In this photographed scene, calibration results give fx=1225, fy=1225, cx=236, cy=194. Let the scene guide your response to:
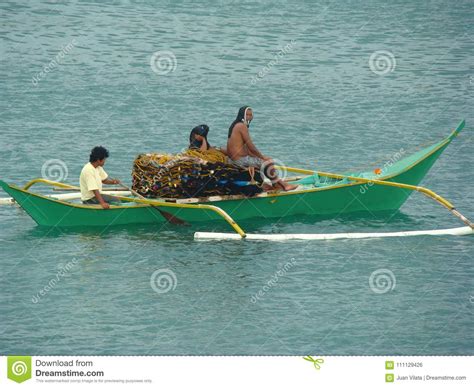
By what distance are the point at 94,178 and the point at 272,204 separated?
2.92 m

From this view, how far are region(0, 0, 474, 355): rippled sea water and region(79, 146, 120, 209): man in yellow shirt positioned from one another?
0.58 meters

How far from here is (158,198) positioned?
19.2 metres

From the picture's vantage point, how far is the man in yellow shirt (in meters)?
18.5

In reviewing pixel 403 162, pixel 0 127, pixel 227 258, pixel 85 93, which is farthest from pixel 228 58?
pixel 227 258

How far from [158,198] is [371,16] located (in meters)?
18.8

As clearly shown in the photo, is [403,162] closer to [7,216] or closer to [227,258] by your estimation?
[227,258]

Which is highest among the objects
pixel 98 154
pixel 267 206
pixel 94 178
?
pixel 98 154

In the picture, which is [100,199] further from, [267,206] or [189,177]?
[267,206]

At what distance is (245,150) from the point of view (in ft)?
64.3

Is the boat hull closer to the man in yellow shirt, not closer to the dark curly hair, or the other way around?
the man in yellow shirt

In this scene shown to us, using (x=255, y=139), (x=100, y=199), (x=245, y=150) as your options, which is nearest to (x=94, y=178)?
(x=100, y=199)

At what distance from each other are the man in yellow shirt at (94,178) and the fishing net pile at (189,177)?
587 millimetres

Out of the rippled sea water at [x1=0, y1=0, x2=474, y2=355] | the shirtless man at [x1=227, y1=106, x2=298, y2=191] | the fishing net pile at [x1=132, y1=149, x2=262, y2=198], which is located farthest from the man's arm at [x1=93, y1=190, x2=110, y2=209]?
the shirtless man at [x1=227, y1=106, x2=298, y2=191]

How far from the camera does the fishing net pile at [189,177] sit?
62.3 ft
